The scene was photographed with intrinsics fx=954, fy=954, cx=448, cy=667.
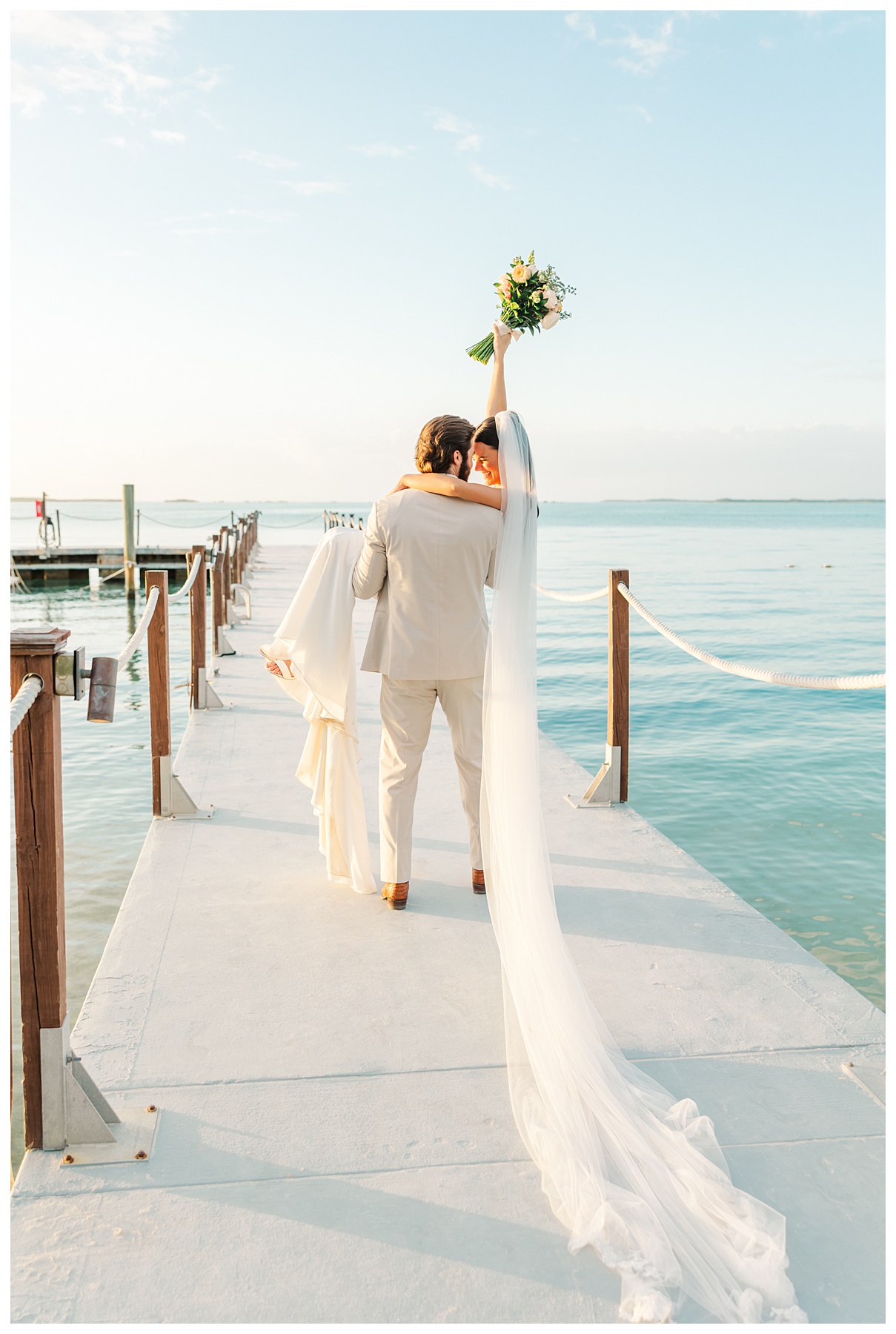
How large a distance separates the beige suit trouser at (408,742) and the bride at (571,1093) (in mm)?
610

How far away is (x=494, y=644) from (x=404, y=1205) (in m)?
1.75

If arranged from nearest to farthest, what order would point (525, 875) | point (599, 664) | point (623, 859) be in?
point (525, 875) → point (623, 859) → point (599, 664)

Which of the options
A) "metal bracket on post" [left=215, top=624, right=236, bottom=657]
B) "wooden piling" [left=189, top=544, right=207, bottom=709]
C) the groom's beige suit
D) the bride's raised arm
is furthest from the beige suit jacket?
"metal bracket on post" [left=215, top=624, right=236, bottom=657]

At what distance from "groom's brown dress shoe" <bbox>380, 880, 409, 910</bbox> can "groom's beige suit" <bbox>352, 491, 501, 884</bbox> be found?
3 centimetres

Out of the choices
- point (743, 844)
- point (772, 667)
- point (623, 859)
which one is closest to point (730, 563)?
point (772, 667)

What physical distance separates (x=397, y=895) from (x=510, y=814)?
3.30ft

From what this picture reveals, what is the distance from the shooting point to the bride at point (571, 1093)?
2037 millimetres

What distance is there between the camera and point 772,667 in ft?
54.0

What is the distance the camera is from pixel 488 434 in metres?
3.63

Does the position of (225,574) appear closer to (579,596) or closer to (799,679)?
(579,596)

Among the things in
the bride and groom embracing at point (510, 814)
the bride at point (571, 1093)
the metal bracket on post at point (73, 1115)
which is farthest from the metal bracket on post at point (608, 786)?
the metal bracket on post at point (73, 1115)

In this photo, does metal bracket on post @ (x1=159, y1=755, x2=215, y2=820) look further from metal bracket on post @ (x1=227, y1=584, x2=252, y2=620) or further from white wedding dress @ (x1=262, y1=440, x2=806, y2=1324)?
metal bracket on post @ (x1=227, y1=584, x2=252, y2=620)

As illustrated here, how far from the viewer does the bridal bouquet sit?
14.0ft

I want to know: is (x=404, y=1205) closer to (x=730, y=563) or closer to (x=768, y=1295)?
(x=768, y=1295)
